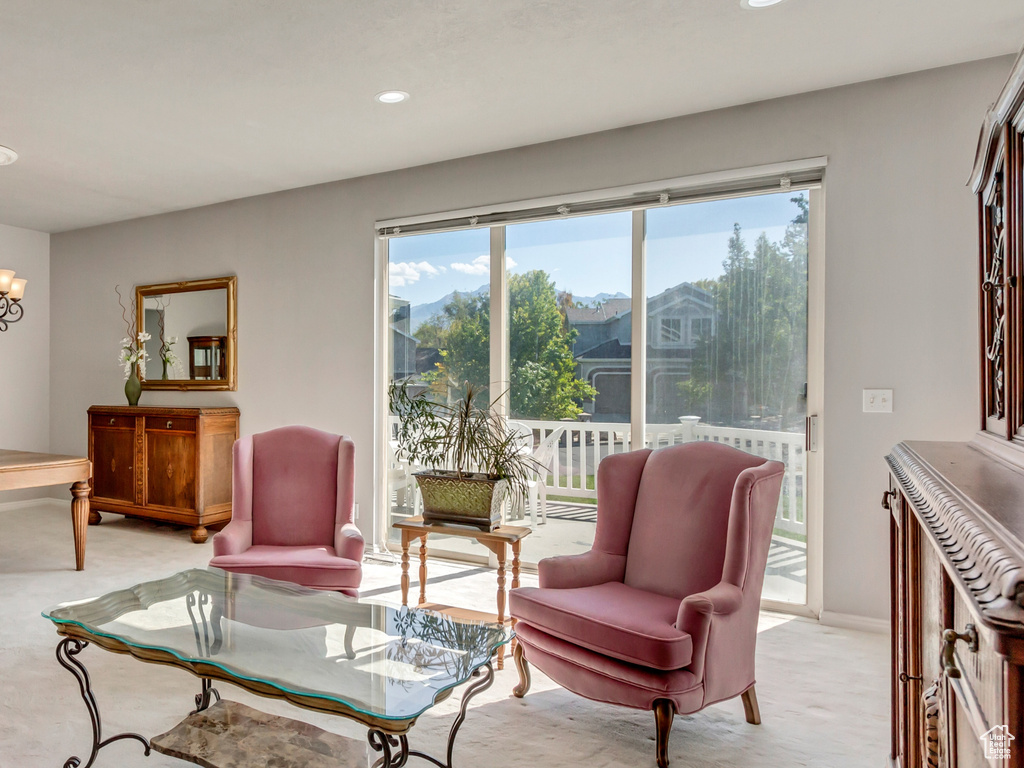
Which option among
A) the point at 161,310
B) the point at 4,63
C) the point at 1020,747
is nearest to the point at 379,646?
the point at 1020,747

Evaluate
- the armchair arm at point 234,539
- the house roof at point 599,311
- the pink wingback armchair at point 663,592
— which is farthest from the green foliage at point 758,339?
the armchair arm at point 234,539

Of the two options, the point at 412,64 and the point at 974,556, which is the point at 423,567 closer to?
the point at 412,64

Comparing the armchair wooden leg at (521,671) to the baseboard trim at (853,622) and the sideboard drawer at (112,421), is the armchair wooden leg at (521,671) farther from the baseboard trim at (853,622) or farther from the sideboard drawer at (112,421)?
the sideboard drawer at (112,421)

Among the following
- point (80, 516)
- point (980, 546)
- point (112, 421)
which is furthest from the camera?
point (112, 421)

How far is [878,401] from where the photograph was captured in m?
3.09

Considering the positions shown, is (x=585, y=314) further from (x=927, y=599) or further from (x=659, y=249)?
(x=927, y=599)

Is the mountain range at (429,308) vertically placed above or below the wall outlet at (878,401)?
above

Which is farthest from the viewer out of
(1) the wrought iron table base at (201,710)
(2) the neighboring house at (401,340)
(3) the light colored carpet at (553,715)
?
(2) the neighboring house at (401,340)

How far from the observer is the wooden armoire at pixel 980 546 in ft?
1.89

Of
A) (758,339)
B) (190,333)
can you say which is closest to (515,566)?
(758,339)

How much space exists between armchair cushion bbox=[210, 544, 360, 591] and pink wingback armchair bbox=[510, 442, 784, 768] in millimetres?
831

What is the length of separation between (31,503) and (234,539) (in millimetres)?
4480

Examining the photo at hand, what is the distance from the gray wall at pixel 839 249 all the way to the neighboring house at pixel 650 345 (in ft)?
2.19

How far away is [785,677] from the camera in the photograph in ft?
8.58
